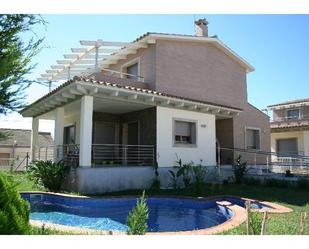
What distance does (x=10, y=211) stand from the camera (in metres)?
4.35

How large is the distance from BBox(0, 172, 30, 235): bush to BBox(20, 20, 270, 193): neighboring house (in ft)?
29.6

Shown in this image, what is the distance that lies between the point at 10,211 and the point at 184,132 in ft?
48.0

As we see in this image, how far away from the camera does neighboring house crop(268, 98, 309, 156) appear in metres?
32.2

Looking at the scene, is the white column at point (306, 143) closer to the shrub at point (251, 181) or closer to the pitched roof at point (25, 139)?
the shrub at point (251, 181)

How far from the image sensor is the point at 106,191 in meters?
14.3

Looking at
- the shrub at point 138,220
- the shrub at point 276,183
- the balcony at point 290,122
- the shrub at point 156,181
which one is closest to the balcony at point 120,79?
the shrub at point 156,181

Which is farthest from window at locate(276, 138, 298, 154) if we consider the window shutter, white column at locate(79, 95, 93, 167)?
white column at locate(79, 95, 93, 167)

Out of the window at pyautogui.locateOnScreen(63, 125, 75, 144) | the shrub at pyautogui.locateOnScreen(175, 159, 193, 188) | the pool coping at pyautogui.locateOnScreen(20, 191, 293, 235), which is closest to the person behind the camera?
the pool coping at pyautogui.locateOnScreen(20, 191, 293, 235)

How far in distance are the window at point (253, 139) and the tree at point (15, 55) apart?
18.9 meters

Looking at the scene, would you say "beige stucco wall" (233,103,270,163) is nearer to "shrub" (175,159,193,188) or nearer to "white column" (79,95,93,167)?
"shrub" (175,159,193,188)

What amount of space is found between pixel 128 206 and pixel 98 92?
5.25 m

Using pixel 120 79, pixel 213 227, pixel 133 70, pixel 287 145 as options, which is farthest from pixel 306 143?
pixel 213 227

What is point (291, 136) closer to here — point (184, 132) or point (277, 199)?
point (184, 132)
